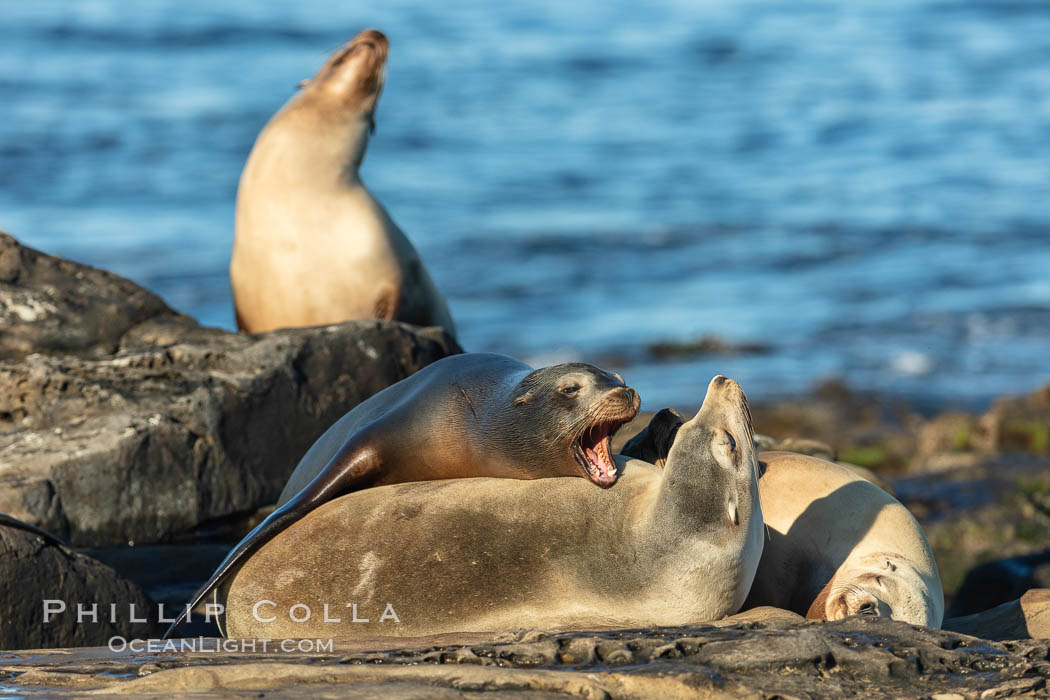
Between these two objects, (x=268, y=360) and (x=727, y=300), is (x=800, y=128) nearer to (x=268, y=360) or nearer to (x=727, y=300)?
(x=727, y=300)

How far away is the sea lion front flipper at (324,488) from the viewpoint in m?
4.13

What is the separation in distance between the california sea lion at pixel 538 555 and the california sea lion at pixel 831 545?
0.39 m

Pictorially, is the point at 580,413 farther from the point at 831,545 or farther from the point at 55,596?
the point at 55,596

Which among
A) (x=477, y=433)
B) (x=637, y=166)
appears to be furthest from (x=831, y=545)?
(x=637, y=166)

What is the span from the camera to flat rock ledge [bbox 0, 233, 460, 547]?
5742 mm

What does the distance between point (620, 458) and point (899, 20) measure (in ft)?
127

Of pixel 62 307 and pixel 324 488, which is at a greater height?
pixel 62 307

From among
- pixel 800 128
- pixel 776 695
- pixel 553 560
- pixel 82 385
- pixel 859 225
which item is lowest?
pixel 776 695

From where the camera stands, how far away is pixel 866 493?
4.35 m

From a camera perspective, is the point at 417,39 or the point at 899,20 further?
the point at 899,20

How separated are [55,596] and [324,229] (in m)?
3.98

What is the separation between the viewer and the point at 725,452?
12.4 ft

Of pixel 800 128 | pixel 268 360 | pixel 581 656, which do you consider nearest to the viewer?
pixel 581 656

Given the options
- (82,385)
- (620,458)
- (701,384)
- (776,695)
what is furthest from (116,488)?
(701,384)
